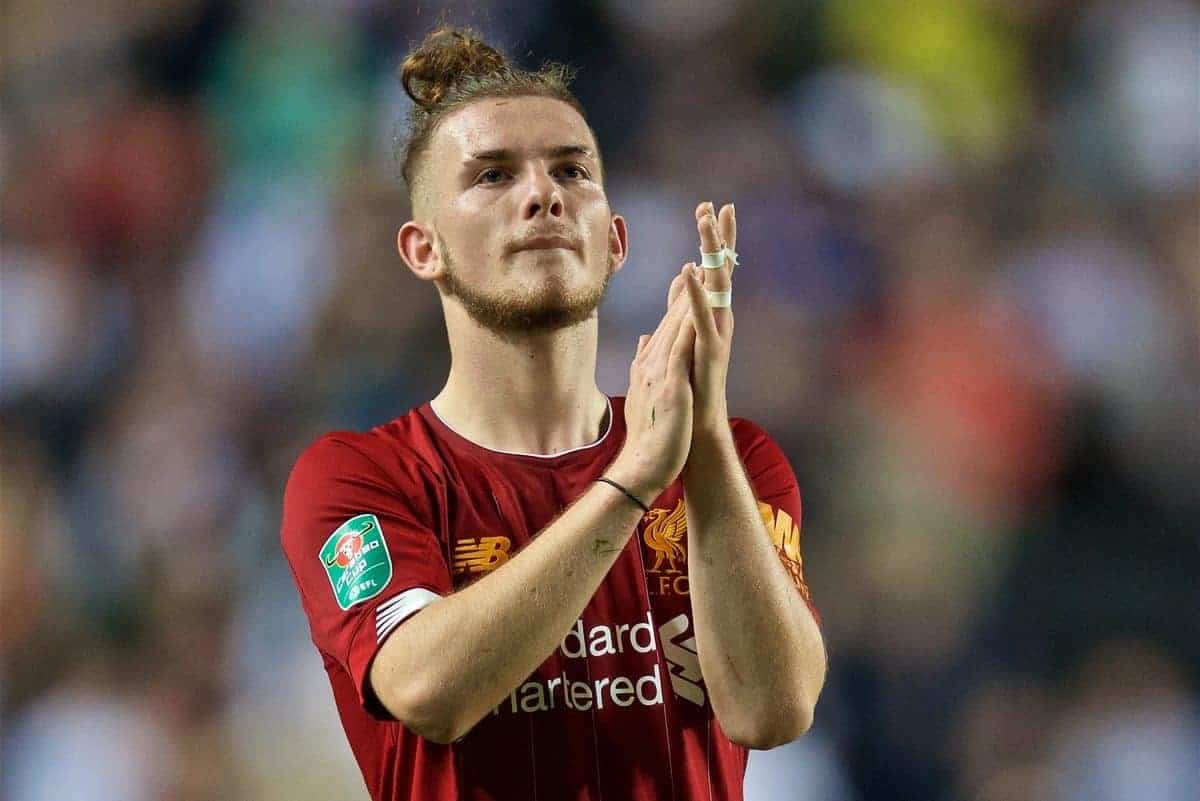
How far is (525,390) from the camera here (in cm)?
223

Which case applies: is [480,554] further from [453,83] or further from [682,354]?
[453,83]

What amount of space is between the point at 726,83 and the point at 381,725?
253 cm

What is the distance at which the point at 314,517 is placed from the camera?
2.01 m

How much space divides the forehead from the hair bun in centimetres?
13

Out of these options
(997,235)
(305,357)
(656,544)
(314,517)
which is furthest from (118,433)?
(997,235)

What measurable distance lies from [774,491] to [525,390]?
474mm

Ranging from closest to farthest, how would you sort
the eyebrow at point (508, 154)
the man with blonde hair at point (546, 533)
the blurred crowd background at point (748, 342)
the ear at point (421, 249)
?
the man with blonde hair at point (546, 533), the eyebrow at point (508, 154), the ear at point (421, 249), the blurred crowd background at point (748, 342)

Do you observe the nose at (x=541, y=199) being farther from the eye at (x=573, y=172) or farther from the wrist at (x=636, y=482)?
the wrist at (x=636, y=482)

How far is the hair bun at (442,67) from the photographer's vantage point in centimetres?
246

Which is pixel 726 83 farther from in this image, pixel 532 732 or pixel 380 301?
pixel 532 732

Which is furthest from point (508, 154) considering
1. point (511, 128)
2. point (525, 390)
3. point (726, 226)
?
point (726, 226)

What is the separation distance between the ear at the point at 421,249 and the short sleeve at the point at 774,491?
635mm

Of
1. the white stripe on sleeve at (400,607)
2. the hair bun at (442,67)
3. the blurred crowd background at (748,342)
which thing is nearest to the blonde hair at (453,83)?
the hair bun at (442,67)

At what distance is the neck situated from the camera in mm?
2215
